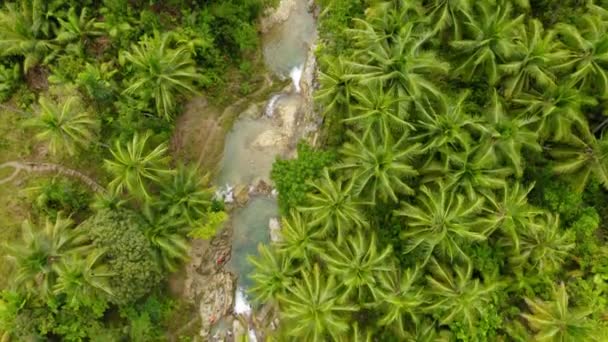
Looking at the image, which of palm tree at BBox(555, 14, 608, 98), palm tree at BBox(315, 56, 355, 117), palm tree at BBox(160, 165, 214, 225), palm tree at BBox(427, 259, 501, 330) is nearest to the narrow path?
palm tree at BBox(160, 165, 214, 225)

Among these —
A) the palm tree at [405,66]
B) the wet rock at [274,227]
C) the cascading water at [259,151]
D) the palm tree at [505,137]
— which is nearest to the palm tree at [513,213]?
the palm tree at [505,137]

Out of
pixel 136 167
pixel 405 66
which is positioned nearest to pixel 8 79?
pixel 136 167

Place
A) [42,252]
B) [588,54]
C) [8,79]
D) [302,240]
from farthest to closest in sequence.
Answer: [8,79], [302,240], [42,252], [588,54]

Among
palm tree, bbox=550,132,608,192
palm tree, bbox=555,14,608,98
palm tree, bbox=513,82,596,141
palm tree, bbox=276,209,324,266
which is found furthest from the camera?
palm tree, bbox=276,209,324,266

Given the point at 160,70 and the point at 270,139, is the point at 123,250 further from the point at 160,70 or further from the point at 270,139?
the point at 270,139

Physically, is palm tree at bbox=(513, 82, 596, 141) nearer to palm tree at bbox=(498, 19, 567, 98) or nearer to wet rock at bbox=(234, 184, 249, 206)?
palm tree at bbox=(498, 19, 567, 98)

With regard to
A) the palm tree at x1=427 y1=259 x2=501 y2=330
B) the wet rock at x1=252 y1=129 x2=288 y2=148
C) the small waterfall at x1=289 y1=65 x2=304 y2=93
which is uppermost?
the small waterfall at x1=289 y1=65 x2=304 y2=93
